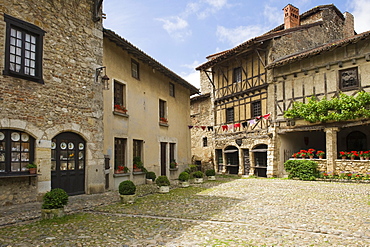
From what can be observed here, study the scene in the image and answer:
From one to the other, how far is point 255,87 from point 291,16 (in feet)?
18.2

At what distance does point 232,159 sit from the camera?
71.0 feet

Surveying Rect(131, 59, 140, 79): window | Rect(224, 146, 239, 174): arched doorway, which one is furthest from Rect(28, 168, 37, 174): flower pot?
Rect(224, 146, 239, 174): arched doorway

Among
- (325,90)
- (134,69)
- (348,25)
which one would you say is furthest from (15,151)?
(348,25)

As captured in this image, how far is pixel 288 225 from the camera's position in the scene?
239 inches

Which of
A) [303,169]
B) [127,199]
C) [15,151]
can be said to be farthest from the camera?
[303,169]

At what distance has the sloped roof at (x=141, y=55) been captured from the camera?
11.7 m

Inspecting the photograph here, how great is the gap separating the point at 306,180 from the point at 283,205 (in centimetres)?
834

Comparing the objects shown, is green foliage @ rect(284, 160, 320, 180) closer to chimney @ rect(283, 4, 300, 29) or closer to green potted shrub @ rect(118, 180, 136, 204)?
chimney @ rect(283, 4, 300, 29)

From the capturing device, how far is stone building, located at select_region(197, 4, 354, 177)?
18.3 m

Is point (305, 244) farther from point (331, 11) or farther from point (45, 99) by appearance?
point (331, 11)

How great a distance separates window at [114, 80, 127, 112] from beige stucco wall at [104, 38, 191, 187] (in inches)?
7.1

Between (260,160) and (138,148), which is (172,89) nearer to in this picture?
(138,148)

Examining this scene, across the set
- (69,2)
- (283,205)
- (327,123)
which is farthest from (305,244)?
(327,123)

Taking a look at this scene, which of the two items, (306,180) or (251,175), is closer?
(306,180)
